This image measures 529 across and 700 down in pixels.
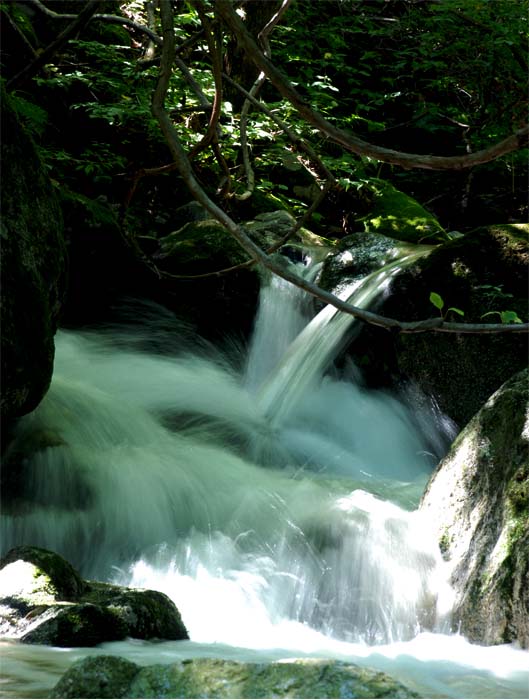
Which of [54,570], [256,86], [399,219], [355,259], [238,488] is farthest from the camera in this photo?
[399,219]

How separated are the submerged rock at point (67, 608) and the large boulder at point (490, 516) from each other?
1.29 m

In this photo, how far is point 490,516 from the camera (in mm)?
3590

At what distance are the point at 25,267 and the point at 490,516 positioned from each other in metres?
2.56

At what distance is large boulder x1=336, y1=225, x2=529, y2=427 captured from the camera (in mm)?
6059

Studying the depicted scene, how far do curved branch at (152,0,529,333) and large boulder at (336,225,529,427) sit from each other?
4.19 metres

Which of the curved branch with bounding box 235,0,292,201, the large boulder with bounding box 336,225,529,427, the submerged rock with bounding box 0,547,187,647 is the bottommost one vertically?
the submerged rock with bounding box 0,547,187,647

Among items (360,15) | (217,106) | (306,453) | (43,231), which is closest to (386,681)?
(217,106)

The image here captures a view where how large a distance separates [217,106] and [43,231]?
1642 millimetres

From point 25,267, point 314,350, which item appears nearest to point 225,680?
point 25,267

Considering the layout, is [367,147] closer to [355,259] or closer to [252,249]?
[252,249]

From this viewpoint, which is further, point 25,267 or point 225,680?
point 25,267

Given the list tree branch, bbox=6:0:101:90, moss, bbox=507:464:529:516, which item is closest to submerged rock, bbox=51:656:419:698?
moss, bbox=507:464:529:516

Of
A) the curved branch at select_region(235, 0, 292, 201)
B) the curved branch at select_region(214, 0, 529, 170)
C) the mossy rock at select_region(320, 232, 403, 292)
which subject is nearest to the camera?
the curved branch at select_region(214, 0, 529, 170)

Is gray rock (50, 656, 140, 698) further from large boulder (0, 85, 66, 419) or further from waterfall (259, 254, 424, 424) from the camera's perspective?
waterfall (259, 254, 424, 424)
